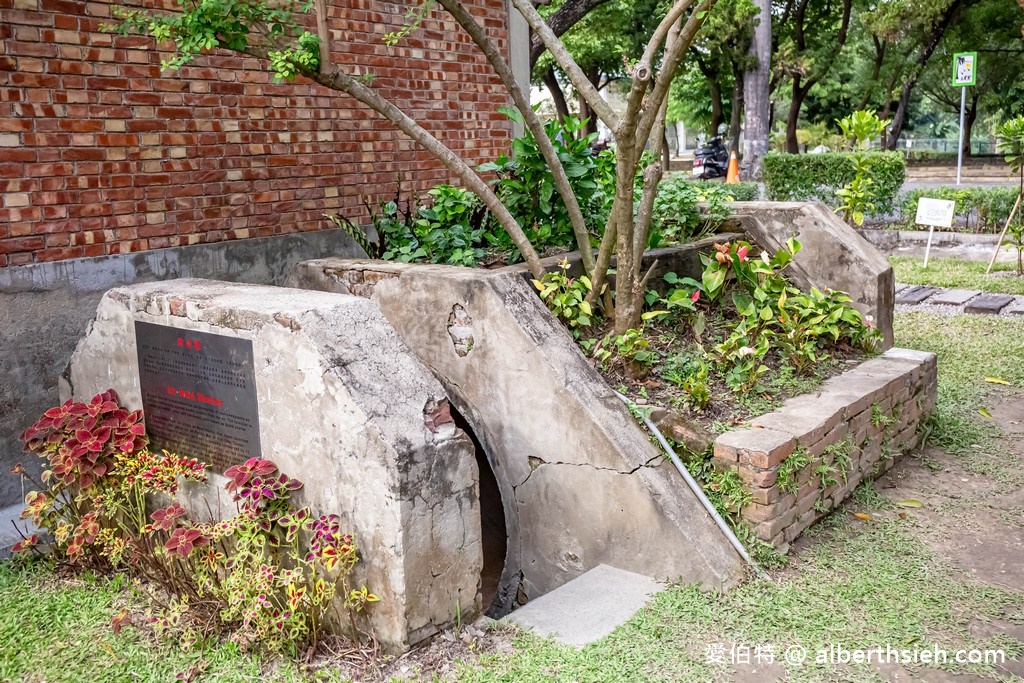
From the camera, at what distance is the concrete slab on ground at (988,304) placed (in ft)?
28.8

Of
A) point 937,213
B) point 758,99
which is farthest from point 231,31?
point 758,99

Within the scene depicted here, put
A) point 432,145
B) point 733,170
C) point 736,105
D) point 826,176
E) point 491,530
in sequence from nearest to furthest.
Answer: point 432,145 < point 491,530 < point 826,176 < point 733,170 < point 736,105

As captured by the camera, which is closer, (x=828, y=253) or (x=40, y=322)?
(x=40, y=322)

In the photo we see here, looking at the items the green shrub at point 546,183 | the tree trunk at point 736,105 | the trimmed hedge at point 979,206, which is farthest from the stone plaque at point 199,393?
the tree trunk at point 736,105

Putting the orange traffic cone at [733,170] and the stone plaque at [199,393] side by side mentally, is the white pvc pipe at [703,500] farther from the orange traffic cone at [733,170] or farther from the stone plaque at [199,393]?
the orange traffic cone at [733,170]

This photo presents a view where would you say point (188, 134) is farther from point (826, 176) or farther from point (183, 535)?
point (826, 176)

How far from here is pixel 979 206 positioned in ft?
43.8

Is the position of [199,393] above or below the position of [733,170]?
below

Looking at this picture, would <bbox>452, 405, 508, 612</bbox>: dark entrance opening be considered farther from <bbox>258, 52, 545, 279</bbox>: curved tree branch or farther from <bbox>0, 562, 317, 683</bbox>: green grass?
<bbox>0, 562, 317, 683</bbox>: green grass

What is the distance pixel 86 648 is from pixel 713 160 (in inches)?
1018

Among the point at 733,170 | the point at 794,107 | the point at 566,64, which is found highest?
the point at 794,107

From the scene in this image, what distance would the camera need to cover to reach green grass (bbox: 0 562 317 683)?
337 centimetres

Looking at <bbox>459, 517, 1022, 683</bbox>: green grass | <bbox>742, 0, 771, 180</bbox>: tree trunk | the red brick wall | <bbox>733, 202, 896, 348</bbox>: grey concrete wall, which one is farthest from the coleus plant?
<bbox>742, 0, 771, 180</bbox>: tree trunk

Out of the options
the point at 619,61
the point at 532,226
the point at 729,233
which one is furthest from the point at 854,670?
the point at 619,61
